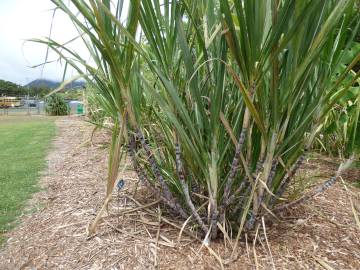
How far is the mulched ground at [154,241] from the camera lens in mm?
1349

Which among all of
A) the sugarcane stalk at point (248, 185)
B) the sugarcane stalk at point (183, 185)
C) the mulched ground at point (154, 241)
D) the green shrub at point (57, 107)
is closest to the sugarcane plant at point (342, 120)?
the mulched ground at point (154, 241)

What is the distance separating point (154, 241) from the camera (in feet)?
4.82

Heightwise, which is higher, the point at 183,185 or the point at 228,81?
the point at 228,81

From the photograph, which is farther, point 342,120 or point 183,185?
point 342,120

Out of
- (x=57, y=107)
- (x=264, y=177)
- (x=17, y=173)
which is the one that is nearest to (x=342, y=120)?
(x=264, y=177)

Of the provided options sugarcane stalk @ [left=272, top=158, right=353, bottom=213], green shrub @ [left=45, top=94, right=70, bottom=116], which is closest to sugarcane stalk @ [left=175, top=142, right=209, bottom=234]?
sugarcane stalk @ [left=272, top=158, right=353, bottom=213]

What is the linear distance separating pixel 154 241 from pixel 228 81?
748mm

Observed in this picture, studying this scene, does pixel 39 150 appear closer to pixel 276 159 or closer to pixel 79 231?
pixel 79 231

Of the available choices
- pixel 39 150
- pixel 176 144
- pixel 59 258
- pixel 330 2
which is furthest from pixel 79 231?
pixel 39 150

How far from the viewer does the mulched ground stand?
135 centimetres

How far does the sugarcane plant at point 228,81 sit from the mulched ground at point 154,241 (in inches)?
4.7

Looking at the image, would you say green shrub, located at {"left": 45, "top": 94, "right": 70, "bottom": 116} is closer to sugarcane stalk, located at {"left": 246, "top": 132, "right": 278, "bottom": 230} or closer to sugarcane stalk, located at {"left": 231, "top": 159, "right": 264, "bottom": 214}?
sugarcane stalk, located at {"left": 231, "top": 159, "right": 264, "bottom": 214}

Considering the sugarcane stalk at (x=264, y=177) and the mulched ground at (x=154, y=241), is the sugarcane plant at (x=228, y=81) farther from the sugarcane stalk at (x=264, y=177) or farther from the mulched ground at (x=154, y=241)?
the mulched ground at (x=154, y=241)

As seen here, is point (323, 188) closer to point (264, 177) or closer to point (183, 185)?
point (264, 177)
